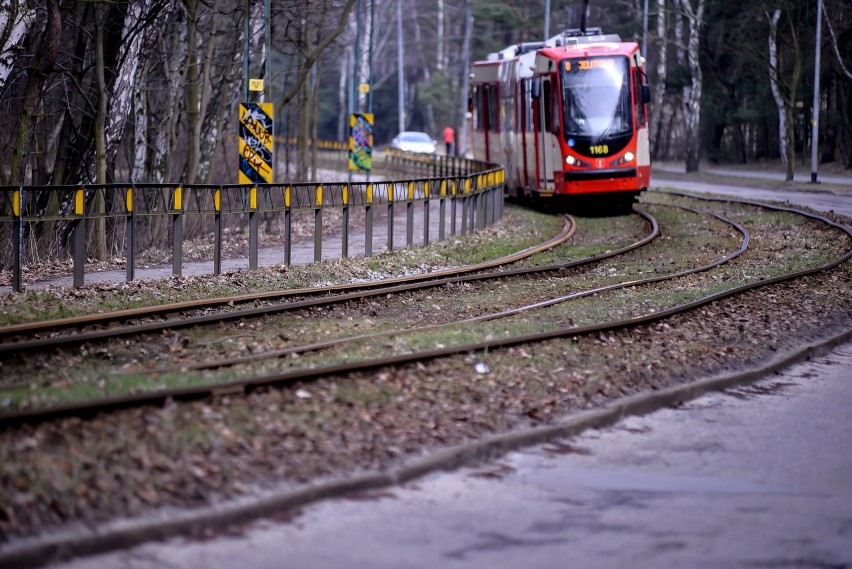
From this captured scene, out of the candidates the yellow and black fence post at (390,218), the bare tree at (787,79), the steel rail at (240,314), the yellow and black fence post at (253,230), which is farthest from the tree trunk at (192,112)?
the bare tree at (787,79)

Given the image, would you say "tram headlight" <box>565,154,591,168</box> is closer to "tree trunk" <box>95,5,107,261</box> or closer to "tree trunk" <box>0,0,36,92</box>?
"tree trunk" <box>95,5,107,261</box>

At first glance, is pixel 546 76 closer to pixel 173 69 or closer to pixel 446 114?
pixel 173 69

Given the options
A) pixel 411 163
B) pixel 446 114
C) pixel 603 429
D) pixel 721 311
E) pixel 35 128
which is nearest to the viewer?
pixel 603 429

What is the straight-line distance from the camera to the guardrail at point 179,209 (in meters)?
16.9

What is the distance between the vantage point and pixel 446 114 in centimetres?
9819

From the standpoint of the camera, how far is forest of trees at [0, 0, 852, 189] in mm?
24047

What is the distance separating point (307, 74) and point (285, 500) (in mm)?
25488

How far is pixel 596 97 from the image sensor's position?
1111 inches

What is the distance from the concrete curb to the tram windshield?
18.6 metres

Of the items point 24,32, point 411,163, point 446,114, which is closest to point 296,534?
point 24,32

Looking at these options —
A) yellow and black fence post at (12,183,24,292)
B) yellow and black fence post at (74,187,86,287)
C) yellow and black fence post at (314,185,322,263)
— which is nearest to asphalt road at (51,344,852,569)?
yellow and black fence post at (12,183,24,292)

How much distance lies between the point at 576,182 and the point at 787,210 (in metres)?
4.96

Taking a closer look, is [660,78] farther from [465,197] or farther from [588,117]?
[465,197]

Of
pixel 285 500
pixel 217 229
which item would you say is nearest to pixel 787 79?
pixel 217 229
